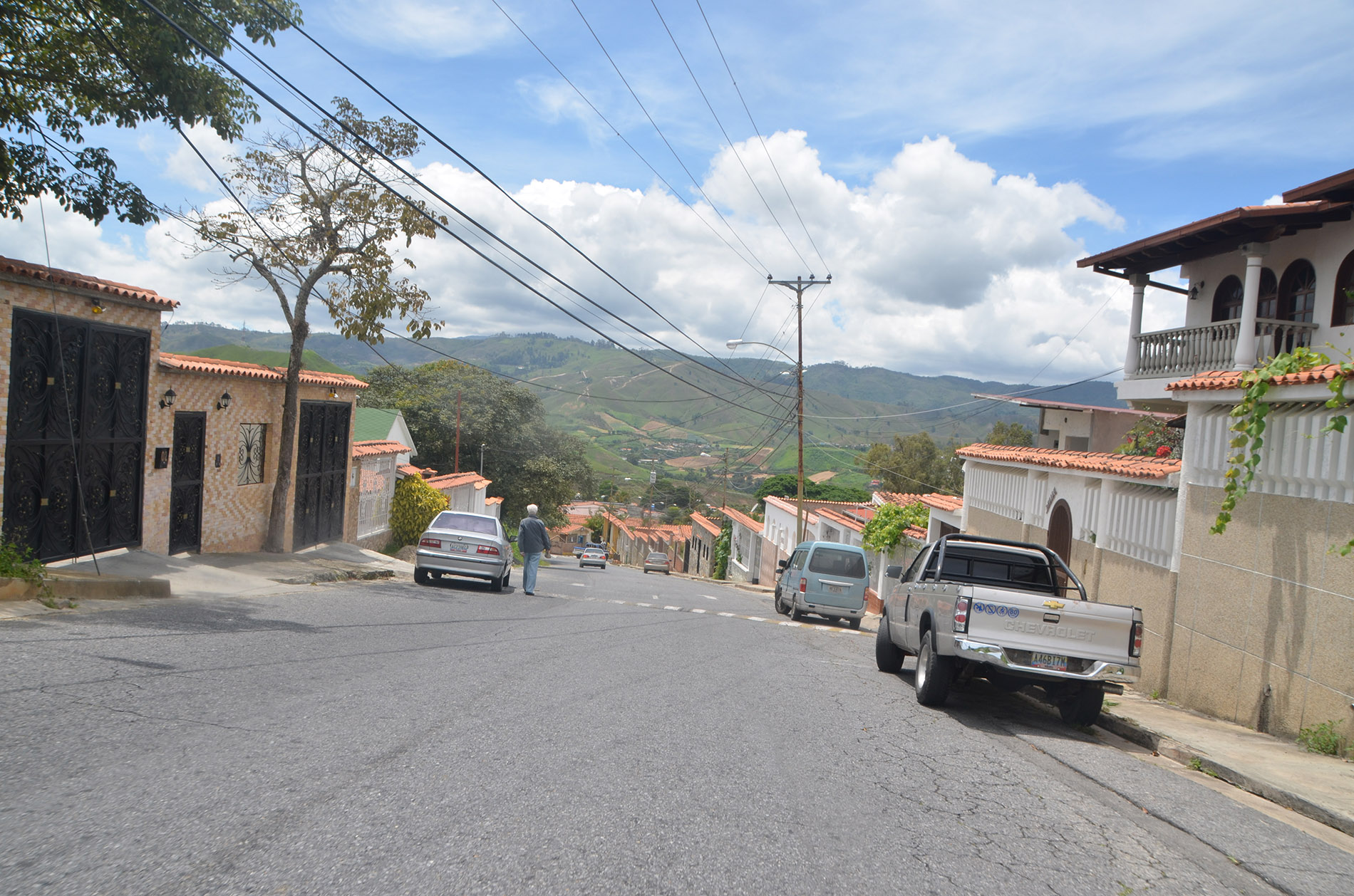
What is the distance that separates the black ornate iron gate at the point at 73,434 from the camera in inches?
498

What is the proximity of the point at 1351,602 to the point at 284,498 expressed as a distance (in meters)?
18.3

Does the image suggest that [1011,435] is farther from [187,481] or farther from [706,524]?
[187,481]

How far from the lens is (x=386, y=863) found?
419cm

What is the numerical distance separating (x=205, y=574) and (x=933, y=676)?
473 inches

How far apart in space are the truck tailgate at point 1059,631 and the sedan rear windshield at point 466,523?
12.6 metres

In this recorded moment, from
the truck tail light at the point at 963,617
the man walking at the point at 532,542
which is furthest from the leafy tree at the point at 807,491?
the truck tail light at the point at 963,617

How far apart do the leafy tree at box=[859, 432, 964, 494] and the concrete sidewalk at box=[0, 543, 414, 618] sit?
3883cm

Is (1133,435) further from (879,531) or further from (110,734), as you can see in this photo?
(110,734)

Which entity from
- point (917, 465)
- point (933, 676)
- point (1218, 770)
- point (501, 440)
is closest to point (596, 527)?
point (501, 440)

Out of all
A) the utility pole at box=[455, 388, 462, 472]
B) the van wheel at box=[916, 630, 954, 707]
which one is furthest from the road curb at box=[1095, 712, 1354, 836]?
the utility pole at box=[455, 388, 462, 472]

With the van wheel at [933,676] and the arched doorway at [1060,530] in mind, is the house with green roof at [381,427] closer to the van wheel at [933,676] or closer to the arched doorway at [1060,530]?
the arched doorway at [1060,530]

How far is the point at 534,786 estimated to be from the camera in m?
5.45

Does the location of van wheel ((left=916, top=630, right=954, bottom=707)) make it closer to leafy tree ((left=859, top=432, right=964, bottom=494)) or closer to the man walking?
the man walking

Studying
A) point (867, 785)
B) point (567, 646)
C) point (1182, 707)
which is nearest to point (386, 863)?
point (867, 785)
